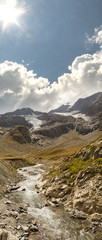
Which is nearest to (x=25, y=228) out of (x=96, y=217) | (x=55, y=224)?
(x=55, y=224)

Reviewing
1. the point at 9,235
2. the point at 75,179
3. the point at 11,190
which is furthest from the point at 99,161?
the point at 11,190

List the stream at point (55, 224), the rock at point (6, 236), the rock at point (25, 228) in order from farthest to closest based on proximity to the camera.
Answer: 1. the rock at point (25, 228)
2. the stream at point (55, 224)
3. the rock at point (6, 236)

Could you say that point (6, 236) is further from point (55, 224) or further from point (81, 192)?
point (81, 192)

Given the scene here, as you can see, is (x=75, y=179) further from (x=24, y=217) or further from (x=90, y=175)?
(x=24, y=217)

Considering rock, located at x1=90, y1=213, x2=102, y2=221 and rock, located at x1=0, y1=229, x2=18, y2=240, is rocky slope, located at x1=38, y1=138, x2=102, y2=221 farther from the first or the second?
rock, located at x1=0, y1=229, x2=18, y2=240

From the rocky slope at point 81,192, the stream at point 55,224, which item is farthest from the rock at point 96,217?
the stream at point 55,224

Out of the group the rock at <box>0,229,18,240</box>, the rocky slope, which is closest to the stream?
the rocky slope

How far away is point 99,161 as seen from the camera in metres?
29.7

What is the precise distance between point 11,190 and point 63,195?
15754 millimetres

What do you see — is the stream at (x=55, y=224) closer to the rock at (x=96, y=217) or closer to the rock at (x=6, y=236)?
the rock at (x=96, y=217)

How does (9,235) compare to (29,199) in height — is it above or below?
below

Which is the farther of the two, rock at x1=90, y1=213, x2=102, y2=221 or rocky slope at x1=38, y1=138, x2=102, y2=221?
rocky slope at x1=38, y1=138, x2=102, y2=221

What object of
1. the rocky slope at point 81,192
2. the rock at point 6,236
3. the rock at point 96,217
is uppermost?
the rocky slope at point 81,192

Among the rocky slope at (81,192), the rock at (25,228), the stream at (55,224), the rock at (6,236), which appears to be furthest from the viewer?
the rocky slope at (81,192)
